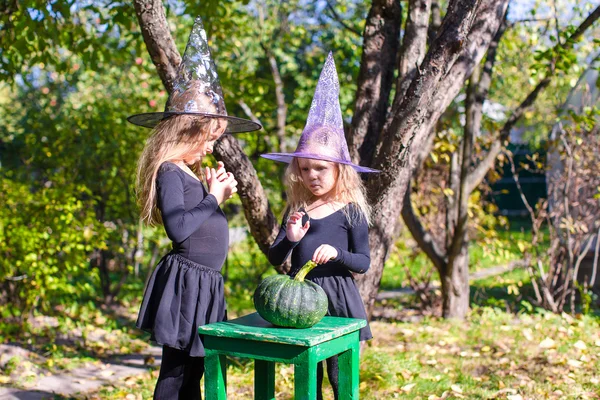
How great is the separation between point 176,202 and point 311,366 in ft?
2.97

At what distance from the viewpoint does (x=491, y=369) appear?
14.5 feet

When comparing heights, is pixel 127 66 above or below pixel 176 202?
above

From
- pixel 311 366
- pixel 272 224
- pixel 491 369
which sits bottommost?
pixel 491 369

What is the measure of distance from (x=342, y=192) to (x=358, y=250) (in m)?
0.30

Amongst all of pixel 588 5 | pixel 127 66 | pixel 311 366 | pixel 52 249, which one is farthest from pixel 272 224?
pixel 127 66

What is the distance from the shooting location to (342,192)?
3109 millimetres

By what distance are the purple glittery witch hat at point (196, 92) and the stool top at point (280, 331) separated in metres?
0.94

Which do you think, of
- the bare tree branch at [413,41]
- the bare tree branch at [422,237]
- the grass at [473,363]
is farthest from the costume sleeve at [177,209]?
the bare tree branch at [422,237]

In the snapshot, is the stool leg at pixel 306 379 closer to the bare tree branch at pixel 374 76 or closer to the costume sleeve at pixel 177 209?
the costume sleeve at pixel 177 209

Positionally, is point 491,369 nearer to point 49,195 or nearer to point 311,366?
point 311,366

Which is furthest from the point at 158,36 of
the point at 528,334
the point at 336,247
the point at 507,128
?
the point at 528,334

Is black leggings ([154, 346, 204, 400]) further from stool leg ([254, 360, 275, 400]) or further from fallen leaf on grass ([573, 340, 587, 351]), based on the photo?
fallen leaf on grass ([573, 340, 587, 351])

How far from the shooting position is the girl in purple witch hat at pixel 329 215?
2986 millimetres

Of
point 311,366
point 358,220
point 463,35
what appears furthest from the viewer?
point 463,35
